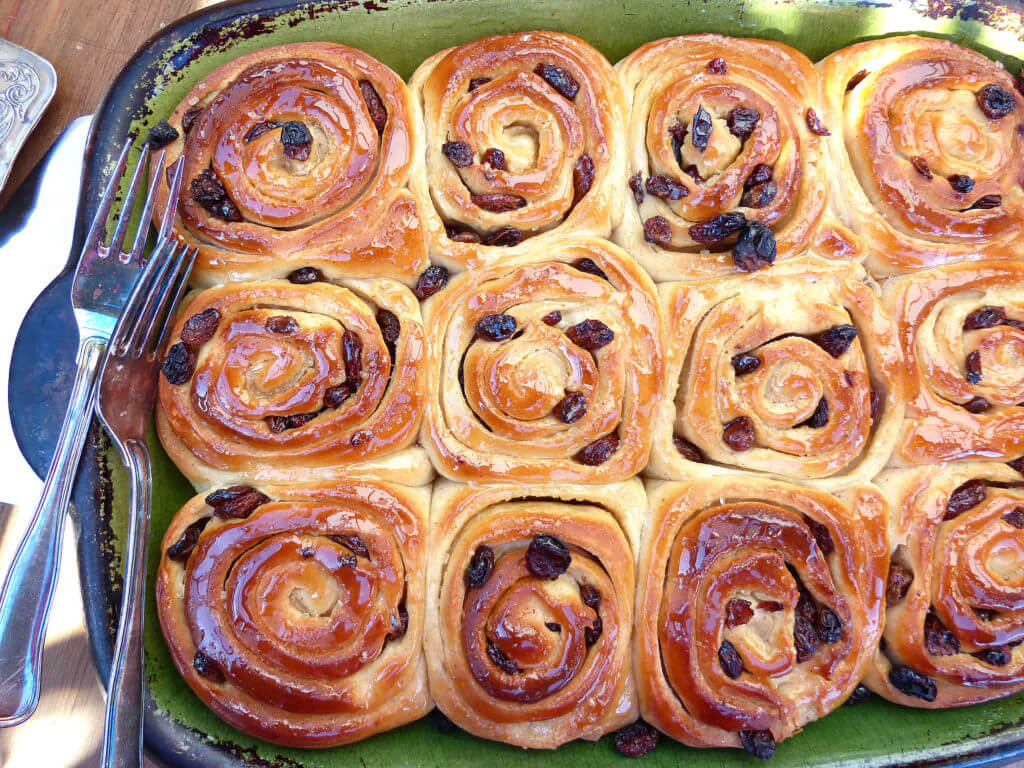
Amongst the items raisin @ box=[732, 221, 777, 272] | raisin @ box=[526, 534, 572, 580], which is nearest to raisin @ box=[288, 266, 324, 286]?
raisin @ box=[526, 534, 572, 580]

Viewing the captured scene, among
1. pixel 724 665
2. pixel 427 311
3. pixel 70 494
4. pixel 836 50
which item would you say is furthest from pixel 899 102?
pixel 70 494

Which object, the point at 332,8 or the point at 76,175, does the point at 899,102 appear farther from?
the point at 76,175

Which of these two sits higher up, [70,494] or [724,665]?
[724,665]

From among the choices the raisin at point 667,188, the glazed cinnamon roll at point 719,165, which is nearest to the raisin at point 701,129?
the glazed cinnamon roll at point 719,165

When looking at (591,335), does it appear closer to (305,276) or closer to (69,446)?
(305,276)

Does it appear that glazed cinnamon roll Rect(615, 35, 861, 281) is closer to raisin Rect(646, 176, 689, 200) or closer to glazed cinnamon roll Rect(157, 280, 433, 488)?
raisin Rect(646, 176, 689, 200)

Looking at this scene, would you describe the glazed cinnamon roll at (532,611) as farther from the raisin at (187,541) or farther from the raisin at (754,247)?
the raisin at (754,247)

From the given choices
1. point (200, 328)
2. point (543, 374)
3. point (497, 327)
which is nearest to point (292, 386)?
point (200, 328)
